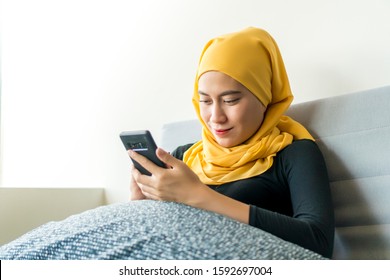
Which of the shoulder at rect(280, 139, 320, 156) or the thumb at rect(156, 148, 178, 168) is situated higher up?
the thumb at rect(156, 148, 178, 168)

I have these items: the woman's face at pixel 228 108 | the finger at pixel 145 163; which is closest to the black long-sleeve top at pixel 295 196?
the woman's face at pixel 228 108

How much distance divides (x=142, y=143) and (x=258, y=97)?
0.41m

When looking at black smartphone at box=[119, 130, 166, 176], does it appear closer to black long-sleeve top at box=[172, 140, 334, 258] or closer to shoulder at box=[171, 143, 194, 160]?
black long-sleeve top at box=[172, 140, 334, 258]

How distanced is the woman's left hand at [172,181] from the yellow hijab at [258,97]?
0.94ft

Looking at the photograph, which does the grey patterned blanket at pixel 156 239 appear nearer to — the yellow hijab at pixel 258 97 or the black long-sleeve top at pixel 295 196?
the black long-sleeve top at pixel 295 196

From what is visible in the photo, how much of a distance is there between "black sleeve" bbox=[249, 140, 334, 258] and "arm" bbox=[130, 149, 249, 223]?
4 cm

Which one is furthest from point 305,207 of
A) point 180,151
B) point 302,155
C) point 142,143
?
point 180,151

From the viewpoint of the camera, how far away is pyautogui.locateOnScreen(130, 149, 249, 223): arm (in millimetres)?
842

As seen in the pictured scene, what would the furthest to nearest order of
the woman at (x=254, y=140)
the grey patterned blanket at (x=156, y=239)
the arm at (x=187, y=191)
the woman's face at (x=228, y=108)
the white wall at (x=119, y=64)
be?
1. the white wall at (x=119, y=64)
2. the woman's face at (x=228, y=108)
3. the woman at (x=254, y=140)
4. the arm at (x=187, y=191)
5. the grey patterned blanket at (x=156, y=239)

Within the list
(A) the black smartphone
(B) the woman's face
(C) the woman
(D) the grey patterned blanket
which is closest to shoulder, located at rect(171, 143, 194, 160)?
(C) the woman

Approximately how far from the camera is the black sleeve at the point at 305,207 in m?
0.87

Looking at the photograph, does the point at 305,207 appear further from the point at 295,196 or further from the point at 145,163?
the point at 145,163

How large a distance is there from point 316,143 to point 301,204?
0.84ft

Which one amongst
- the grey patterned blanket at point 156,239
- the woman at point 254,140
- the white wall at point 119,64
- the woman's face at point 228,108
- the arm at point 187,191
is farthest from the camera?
the white wall at point 119,64
